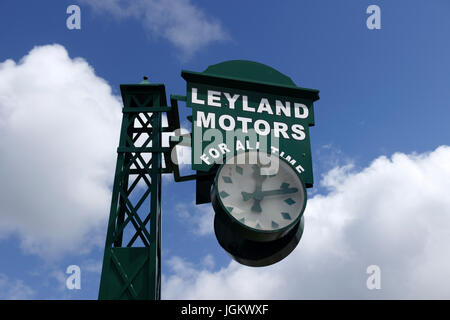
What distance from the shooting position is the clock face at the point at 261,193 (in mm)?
10250

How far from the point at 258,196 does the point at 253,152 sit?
0.93 metres

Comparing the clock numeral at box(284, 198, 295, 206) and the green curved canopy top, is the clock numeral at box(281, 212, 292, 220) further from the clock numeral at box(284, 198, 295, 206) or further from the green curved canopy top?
the green curved canopy top

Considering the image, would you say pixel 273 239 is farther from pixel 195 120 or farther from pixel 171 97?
pixel 171 97

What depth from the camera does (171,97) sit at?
1176cm

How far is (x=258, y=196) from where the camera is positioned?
10.5 m

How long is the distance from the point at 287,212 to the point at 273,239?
1.95ft

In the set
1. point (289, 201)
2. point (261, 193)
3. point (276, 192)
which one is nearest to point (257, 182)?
point (261, 193)

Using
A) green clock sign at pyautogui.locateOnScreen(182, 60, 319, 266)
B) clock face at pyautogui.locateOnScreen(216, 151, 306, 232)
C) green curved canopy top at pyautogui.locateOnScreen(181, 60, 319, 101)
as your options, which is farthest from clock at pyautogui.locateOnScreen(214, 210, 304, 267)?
green curved canopy top at pyautogui.locateOnScreen(181, 60, 319, 101)

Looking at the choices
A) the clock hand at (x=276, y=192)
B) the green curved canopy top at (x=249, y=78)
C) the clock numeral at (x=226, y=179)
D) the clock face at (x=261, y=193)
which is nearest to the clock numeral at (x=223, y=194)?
the clock face at (x=261, y=193)

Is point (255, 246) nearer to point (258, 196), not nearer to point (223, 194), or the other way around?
point (258, 196)

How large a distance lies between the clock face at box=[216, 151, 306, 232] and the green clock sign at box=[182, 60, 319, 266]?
17 millimetres

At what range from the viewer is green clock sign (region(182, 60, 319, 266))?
10344 mm

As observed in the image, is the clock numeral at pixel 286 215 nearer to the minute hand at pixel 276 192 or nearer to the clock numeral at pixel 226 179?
the minute hand at pixel 276 192
